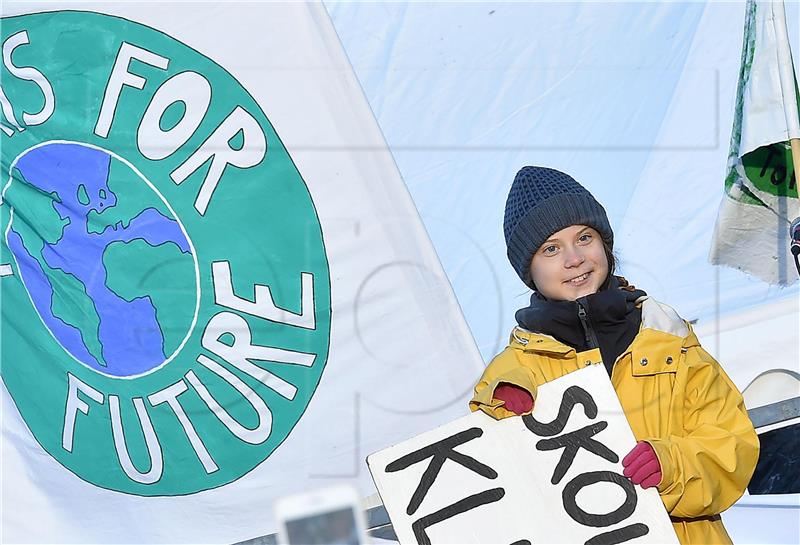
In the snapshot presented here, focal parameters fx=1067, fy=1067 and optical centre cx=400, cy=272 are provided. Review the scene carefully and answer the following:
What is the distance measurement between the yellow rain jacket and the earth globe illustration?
3.58 feet

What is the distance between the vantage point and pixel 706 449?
1362 millimetres

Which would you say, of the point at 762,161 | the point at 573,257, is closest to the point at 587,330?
the point at 573,257

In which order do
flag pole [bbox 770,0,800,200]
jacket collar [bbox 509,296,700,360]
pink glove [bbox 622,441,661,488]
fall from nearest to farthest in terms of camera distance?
pink glove [bbox 622,441,661,488] < jacket collar [bbox 509,296,700,360] < flag pole [bbox 770,0,800,200]

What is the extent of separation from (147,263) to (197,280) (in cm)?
12

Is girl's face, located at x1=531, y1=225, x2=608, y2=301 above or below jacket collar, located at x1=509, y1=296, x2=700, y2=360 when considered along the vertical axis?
above

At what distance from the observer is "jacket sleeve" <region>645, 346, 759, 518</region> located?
1.32m

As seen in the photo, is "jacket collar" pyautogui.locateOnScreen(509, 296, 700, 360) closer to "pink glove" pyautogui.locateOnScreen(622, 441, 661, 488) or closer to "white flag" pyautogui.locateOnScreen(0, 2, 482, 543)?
"pink glove" pyautogui.locateOnScreen(622, 441, 661, 488)

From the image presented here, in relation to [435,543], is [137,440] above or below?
above

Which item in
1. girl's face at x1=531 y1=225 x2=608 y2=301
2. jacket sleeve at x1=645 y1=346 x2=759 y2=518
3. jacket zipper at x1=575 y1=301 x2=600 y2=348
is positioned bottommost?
jacket sleeve at x1=645 y1=346 x2=759 y2=518

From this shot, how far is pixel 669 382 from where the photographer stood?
145cm

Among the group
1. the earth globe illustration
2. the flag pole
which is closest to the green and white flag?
the flag pole

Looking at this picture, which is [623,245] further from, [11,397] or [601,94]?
[11,397]

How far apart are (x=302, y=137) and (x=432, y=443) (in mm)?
1220

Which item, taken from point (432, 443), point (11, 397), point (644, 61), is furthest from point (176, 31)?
point (432, 443)
